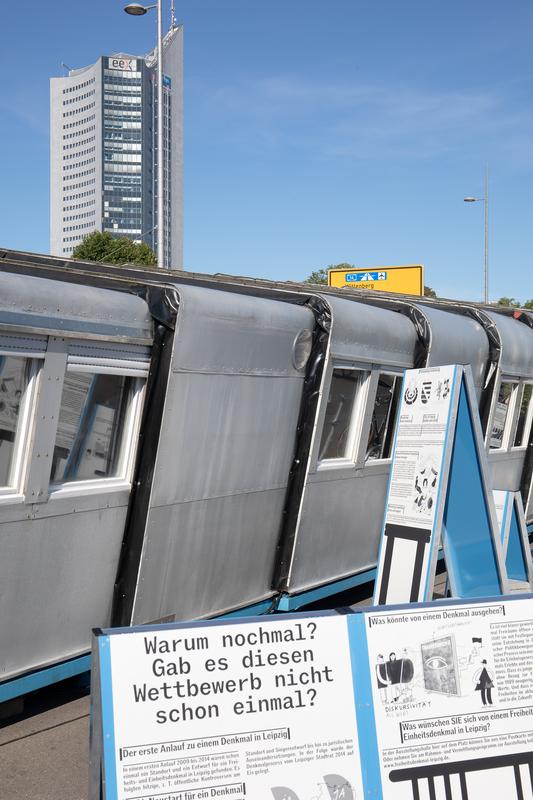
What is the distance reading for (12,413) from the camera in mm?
5102

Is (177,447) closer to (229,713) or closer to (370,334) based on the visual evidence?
(370,334)

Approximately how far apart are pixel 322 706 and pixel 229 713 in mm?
413

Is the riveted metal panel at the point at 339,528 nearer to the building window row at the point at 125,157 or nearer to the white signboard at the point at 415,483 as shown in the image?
the white signboard at the point at 415,483

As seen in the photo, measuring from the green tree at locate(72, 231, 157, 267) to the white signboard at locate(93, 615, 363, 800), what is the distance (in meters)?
32.4

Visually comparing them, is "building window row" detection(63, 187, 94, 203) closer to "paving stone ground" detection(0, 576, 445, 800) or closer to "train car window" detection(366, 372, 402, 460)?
"train car window" detection(366, 372, 402, 460)

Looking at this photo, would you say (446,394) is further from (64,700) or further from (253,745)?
(64,700)

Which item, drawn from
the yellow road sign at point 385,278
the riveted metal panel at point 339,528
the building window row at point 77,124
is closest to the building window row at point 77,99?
the building window row at point 77,124

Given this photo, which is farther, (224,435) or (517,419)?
(517,419)

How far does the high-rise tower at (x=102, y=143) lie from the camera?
18475cm

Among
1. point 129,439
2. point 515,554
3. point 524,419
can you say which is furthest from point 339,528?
point 524,419

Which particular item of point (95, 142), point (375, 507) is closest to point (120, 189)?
point (95, 142)

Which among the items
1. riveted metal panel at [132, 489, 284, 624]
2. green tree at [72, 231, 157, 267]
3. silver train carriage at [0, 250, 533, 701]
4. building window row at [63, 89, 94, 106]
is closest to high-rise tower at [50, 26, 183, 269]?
building window row at [63, 89, 94, 106]

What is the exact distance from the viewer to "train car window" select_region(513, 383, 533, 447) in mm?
10719

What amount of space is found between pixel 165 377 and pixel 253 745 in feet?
8.89
